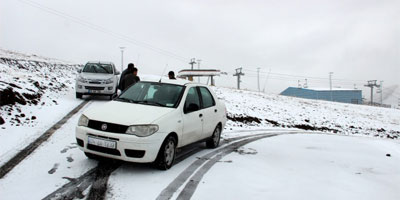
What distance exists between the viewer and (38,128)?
758 centimetres

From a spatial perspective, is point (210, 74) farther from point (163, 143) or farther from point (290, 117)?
point (163, 143)

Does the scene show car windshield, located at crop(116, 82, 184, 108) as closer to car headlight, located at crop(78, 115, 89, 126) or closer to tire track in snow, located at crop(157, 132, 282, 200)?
car headlight, located at crop(78, 115, 89, 126)

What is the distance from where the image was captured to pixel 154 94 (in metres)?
5.97

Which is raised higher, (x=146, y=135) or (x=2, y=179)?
(x=146, y=135)

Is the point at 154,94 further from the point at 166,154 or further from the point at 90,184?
the point at 90,184

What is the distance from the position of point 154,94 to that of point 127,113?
1.02 m

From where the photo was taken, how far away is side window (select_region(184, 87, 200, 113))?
5844mm

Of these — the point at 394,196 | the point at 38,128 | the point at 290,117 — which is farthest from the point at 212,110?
the point at 290,117

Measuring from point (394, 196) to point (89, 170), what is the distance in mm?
4888

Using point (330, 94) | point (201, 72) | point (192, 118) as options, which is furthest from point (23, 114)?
point (330, 94)

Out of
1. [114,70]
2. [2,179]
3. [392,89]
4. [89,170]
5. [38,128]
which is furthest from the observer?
[392,89]

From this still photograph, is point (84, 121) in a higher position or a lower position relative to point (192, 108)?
lower

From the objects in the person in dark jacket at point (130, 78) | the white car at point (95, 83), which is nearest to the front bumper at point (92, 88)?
the white car at point (95, 83)

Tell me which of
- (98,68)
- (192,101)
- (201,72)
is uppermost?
(201,72)
